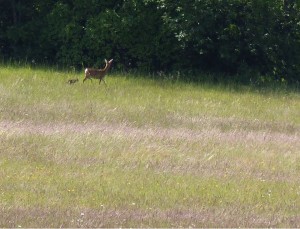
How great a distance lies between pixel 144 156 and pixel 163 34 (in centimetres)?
1286

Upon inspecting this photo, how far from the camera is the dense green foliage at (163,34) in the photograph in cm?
2395

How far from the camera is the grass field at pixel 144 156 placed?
30.6ft

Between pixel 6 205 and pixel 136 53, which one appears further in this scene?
pixel 136 53

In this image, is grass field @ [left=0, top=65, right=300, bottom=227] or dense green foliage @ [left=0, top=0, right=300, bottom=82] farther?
dense green foliage @ [left=0, top=0, right=300, bottom=82]

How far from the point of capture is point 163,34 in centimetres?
2489

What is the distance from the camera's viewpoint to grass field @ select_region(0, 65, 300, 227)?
9.33 meters

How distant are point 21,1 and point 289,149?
15.4 meters

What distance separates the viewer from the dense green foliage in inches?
943

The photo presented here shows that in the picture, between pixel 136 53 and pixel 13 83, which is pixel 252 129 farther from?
pixel 136 53

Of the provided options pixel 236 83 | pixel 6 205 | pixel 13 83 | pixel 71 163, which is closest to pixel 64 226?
pixel 6 205

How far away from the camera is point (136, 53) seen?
25.4 m

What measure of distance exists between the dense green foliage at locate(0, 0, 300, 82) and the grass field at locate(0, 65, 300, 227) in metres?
3.75

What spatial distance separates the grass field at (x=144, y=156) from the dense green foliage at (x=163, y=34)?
3747 millimetres

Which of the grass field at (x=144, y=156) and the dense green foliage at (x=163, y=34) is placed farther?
the dense green foliage at (x=163, y=34)
